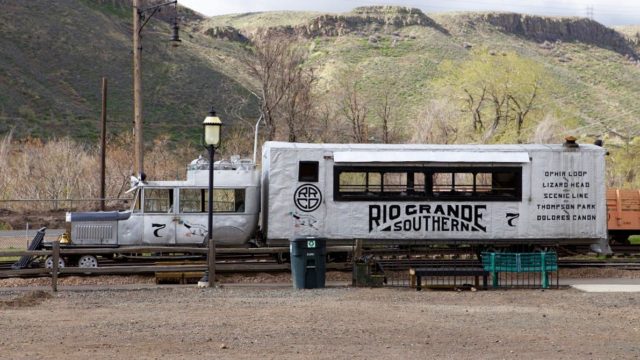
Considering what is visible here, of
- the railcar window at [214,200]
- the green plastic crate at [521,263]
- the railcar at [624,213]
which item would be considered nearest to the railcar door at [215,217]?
the railcar window at [214,200]

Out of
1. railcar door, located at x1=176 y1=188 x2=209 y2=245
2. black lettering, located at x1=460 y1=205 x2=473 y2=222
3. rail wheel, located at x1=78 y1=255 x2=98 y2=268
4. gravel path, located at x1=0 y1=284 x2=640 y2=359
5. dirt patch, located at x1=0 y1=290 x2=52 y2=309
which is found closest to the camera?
gravel path, located at x1=0 y1=284 x2=640 y2=359

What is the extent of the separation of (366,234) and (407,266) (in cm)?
124

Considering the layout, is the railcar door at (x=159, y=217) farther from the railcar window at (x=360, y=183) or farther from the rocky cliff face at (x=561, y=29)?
the rocky cliff face at (x=561, y=29)

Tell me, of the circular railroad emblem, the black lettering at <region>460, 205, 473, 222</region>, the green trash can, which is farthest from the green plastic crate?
the circular railroad emblem

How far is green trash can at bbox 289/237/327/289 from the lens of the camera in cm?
1805

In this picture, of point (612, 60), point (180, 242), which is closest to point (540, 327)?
point (180, 242)

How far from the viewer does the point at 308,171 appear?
2053cm

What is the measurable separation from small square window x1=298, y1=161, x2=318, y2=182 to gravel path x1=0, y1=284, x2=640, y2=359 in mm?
3573

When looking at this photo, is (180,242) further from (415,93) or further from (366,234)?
(415,93)

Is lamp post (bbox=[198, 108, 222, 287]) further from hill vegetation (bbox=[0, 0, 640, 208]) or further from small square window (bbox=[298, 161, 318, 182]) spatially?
hill vegetation (bbox=[0, 0, 640, 208])

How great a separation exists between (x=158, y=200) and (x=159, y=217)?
15.3 inches

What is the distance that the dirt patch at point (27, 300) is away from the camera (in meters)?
15.5

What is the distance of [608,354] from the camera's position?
1116 cm

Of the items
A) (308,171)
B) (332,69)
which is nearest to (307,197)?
(308,171)
